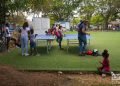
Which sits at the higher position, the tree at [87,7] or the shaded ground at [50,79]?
the tree at [87,7]

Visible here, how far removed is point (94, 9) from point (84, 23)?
72.5 metres

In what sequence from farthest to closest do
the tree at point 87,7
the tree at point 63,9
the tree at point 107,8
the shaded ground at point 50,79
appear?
the tree at point 87,7 → the tree at point 107,8 → the tree at point 63,9 → the shaded ground at point 50,79

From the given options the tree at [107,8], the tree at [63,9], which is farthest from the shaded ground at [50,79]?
the tree at [107,8]

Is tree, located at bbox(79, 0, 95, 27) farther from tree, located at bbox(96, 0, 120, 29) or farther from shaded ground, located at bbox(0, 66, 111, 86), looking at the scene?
shaded ground, located at bbox(0, 66, 111, 86)

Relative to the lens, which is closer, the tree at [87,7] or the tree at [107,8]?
the tree at [107,8]

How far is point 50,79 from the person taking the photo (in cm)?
1224

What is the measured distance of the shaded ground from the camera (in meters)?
11.0

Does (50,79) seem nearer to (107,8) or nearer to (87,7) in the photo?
(107,8)

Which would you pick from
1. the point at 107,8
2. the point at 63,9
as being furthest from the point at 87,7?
the point at 63,9

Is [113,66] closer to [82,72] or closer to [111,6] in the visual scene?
[82,72]

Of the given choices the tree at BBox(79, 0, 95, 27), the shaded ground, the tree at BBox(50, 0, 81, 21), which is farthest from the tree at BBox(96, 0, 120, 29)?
the shaded ground

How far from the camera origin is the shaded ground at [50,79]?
1101 cm

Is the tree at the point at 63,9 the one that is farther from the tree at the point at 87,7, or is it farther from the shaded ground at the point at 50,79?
the shaded ground at the point at 50,79

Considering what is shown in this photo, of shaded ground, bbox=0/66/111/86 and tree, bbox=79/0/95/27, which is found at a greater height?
tree, bbox=79/0/95/27
